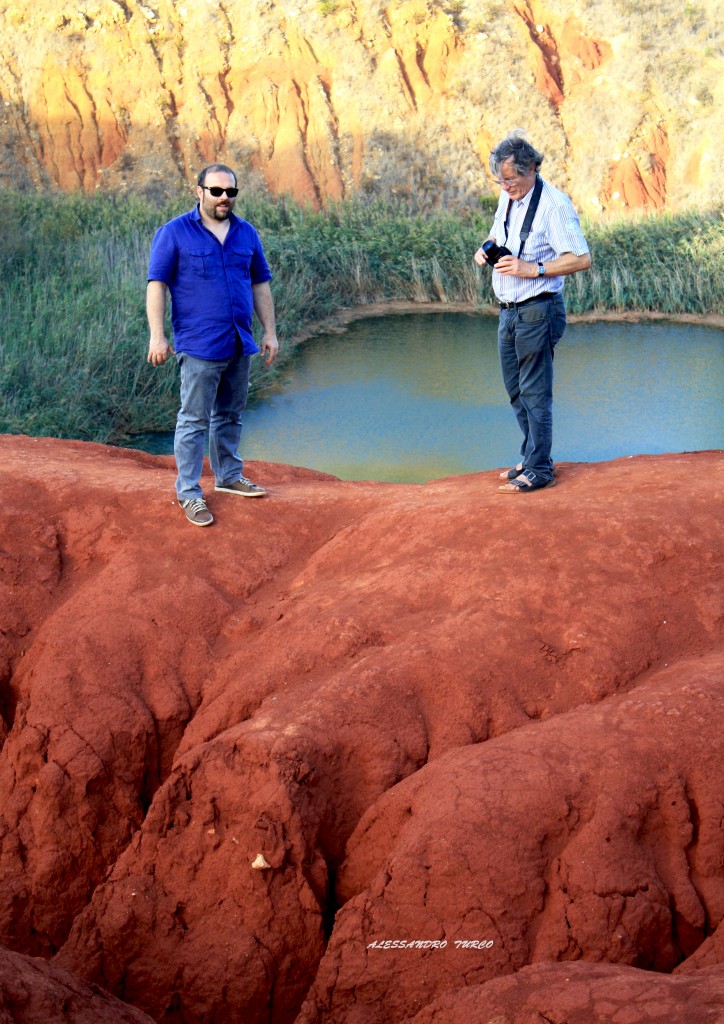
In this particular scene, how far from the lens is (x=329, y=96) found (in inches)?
817

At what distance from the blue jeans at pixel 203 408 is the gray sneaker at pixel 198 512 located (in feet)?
0.10

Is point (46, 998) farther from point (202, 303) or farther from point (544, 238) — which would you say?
point (544, 238)

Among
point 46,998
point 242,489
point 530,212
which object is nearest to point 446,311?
point 242,489

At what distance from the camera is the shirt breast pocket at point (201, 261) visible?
4884mm

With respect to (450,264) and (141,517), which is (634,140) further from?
(141,517)

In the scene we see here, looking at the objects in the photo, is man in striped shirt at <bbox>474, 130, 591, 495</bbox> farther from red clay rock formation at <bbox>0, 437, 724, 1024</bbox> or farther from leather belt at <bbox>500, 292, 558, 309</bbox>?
red clay rock formation at <bbox>0, 437, 724, 1024</bbox>

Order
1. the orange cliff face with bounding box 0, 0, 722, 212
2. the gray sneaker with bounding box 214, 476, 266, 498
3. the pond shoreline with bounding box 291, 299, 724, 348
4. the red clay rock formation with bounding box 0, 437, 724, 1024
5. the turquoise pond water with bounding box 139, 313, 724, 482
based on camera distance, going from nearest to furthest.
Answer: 1. the red clay rock formation with bounding box 0, 437, 724, 1024
2. the gray sneaker with bounding box 214, 476, 266, 498
3. the turquoise pond water with bounding box 139, 313, 724, 482
4. the pond shoreline with bounding box 291, 299, 724, 348
5. the orange cliff face with bounding box 0, 0, 722, 212

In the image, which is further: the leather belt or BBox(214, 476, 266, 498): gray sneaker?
BBox(214, 476, 266, 498): gray sneaker

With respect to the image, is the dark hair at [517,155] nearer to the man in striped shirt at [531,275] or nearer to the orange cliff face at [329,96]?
the man in striped shirt at [531,275]

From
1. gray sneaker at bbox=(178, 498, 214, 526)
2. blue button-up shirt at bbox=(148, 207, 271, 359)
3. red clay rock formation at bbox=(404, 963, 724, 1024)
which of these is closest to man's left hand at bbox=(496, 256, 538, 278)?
blue button-up shirt at bbox=(148, 207, 271, 359)

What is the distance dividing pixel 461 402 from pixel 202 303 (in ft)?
14.8

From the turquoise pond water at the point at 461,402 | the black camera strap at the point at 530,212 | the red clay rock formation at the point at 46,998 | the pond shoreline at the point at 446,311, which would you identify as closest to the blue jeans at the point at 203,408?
the black camera strap at the point at 530,212

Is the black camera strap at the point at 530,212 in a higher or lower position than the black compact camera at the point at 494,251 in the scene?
higher

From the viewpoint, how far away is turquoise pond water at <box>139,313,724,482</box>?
8.20 metres
